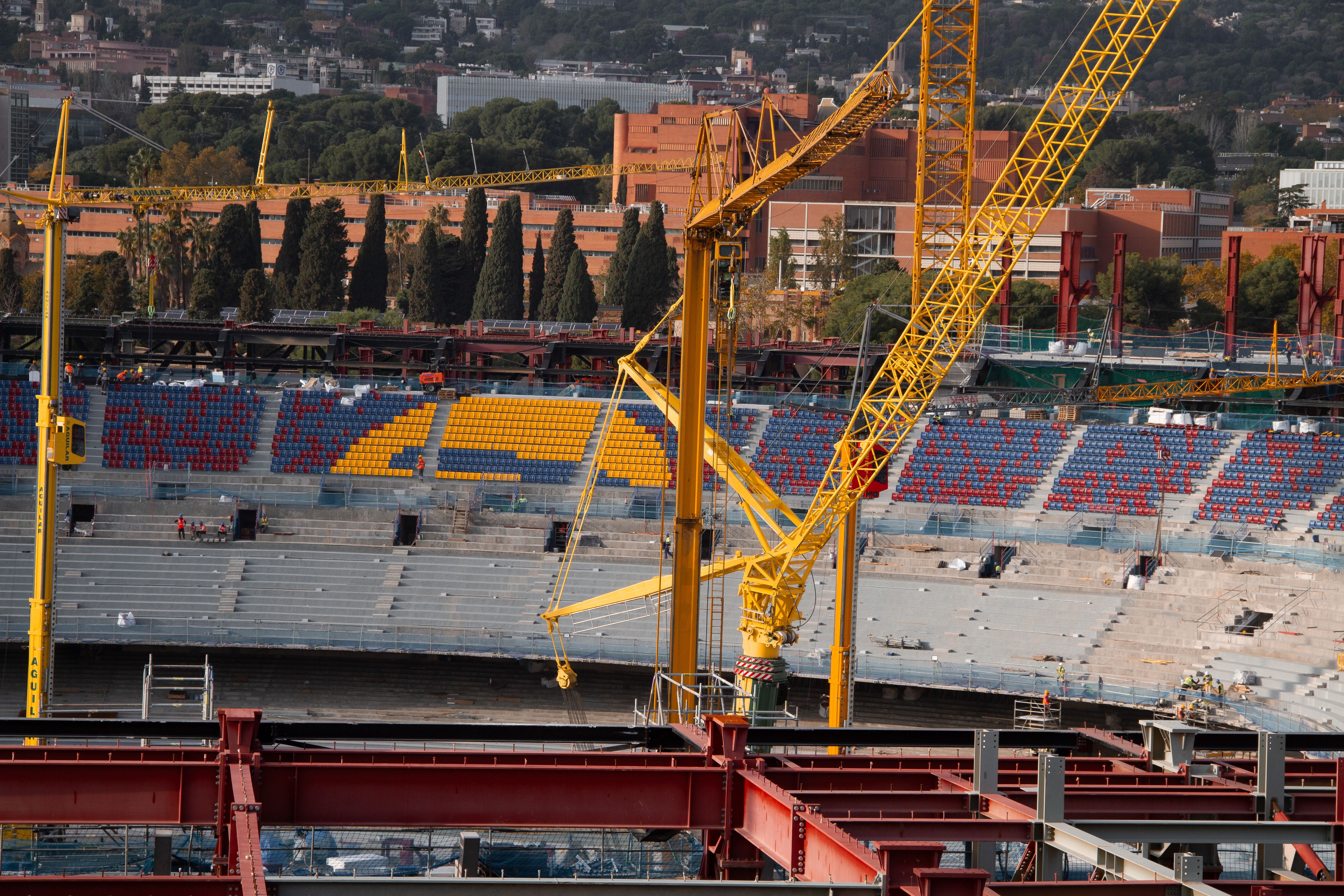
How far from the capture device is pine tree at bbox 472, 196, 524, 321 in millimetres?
96188

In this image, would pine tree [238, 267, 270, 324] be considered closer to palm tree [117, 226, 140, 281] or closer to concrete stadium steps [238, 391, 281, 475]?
palm tree [117, 226, 140, 281]

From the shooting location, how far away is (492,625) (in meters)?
48.4

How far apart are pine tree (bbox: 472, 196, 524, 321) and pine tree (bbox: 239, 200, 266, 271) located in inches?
484

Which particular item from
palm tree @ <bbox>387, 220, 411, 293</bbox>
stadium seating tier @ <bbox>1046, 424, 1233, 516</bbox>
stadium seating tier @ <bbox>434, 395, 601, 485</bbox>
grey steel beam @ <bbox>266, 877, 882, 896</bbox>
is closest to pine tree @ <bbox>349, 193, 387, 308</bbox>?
palm tree @ <bbox>387, 220, 411, 293</bbox>

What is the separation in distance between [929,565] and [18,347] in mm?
40487

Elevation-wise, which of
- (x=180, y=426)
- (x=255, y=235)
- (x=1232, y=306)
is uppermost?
(x=255, y=235)

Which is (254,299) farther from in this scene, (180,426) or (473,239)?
(180,426)

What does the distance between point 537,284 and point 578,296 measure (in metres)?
6.78

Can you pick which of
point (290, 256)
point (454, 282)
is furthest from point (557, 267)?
point (290, 256)

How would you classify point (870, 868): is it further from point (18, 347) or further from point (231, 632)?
point (18, 347)

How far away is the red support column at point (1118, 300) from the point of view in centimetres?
6550

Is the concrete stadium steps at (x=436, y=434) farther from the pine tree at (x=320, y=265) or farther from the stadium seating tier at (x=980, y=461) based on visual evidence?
the pine tree at (x=320, y=265)

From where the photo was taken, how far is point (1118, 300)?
66375 mm

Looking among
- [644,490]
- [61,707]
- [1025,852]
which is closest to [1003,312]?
[644,490]
